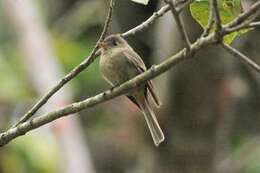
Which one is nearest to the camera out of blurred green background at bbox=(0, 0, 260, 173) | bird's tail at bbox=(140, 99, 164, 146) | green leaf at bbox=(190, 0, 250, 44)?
green leaf at bbox=(190, 0, 250, 44)

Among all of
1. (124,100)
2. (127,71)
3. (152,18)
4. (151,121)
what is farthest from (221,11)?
(124,100)

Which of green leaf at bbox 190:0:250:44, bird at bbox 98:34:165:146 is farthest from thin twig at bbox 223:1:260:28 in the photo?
bird at bbox 98:34:165:146

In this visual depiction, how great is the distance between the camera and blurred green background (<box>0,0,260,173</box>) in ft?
20.0

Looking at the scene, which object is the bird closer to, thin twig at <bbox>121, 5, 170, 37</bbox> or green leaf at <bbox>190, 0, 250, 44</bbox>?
thin twig at <bbox>121, 5, 170, 37</bbox>

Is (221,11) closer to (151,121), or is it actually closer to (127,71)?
(127,71)

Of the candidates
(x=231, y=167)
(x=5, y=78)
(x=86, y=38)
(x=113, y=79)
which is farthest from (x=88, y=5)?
(x=113, y=79)

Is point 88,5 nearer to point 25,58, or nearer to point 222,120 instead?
point 25,58

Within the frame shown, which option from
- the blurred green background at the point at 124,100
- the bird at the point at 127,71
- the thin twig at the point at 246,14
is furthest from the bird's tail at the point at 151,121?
the thin twig at the point at 246,14

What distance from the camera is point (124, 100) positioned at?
8.34m

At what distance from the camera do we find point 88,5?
9.44 m

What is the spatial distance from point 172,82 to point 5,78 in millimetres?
2572

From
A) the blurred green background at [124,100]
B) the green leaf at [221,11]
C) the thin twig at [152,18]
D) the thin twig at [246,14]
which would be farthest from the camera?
the blurred green background at [124,100]

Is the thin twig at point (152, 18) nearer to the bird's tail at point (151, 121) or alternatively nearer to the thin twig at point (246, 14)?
the thin twig at point (246, 14)

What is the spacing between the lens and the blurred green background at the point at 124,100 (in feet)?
20.0
